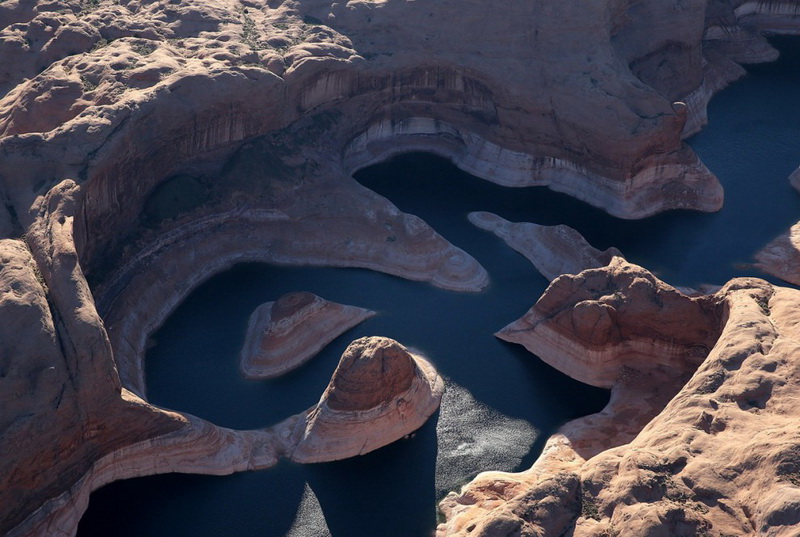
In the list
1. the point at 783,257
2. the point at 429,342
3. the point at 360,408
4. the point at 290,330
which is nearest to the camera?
the point at 360,408

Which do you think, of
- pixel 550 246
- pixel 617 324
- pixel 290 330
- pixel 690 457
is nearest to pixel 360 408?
pixel 290 330

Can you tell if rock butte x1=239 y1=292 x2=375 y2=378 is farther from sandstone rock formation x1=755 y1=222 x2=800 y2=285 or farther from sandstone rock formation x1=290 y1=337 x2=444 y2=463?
sandstone rock formation x1=755 y1=222 x2=800 y2=285

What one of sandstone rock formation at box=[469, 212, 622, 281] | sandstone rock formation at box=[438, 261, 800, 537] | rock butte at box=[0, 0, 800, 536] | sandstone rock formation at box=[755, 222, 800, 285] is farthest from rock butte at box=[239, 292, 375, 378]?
sandstone rock formation at box=[755, 222, 800, 285]

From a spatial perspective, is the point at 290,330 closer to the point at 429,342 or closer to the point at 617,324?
the point at 429,342

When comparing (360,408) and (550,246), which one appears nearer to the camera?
(360,408)

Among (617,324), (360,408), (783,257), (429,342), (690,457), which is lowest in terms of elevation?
(429,342)
